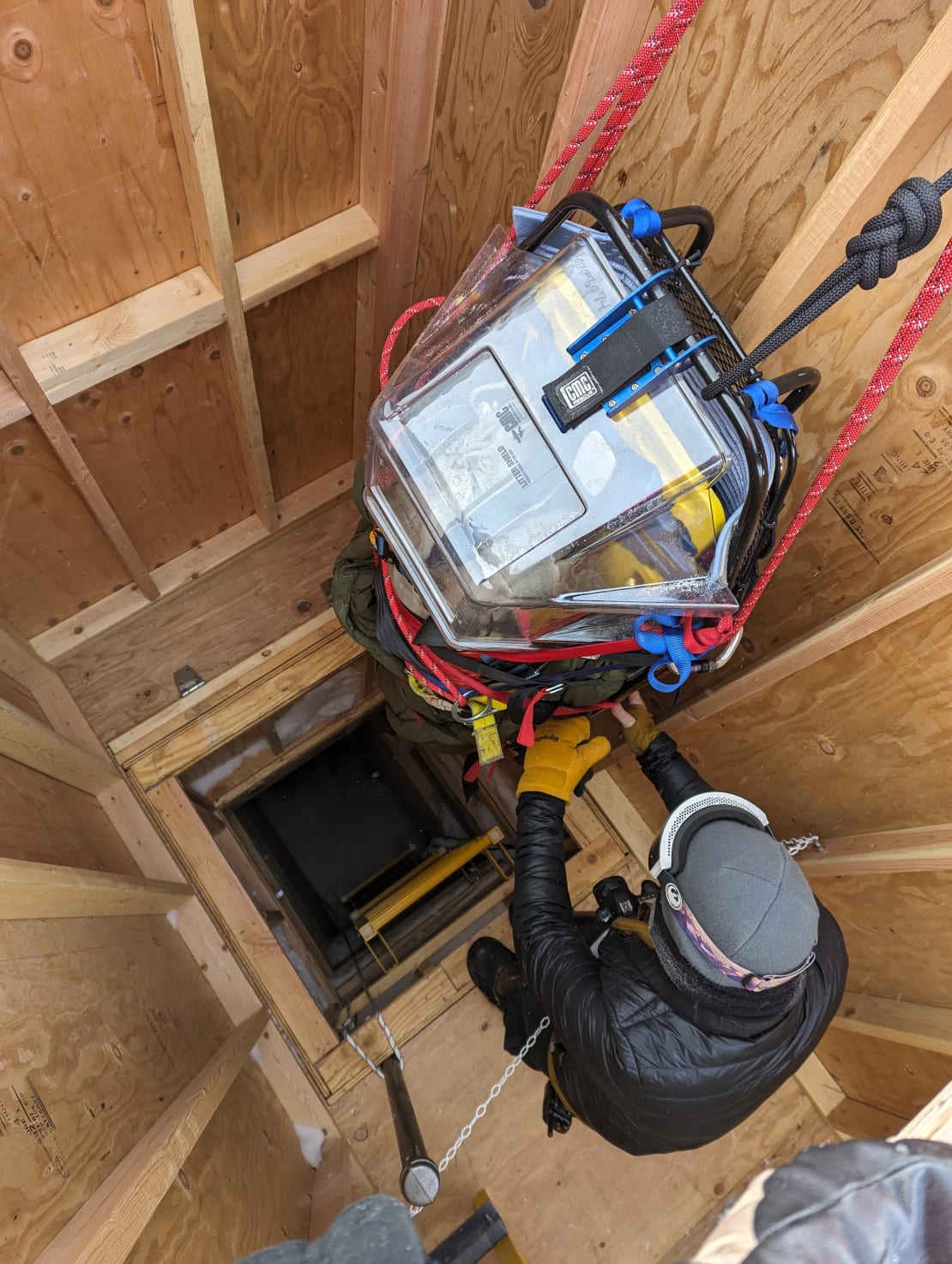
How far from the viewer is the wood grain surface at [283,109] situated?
1556 mm

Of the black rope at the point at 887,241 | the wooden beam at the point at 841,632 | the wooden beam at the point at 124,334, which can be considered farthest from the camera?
the wooden beam at the point at 124,334

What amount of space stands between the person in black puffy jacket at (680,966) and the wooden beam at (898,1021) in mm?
372

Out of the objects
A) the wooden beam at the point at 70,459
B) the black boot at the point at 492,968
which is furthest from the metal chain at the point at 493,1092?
the wooden beam at the point at 70,459

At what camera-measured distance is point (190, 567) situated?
2.83 metres

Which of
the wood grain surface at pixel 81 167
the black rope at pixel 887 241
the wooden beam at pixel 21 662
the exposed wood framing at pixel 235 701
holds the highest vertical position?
the wood grain surface at pixel 81 167

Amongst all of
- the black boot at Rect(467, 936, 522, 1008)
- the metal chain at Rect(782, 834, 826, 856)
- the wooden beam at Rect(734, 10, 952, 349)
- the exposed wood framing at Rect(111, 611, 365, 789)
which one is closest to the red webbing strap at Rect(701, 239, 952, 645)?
the wooden beam at Rect(734, 10, 952, 349)

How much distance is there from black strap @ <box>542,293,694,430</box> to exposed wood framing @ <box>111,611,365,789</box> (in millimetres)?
1773

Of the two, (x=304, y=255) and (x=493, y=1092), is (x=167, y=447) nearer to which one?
(x=304, y=255)

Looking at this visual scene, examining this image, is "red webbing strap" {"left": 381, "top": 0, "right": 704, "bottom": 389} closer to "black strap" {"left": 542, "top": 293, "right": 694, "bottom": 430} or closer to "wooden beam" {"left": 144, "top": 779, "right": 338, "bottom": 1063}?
"black strap" {"left": 542, "top": 293, "right": 694, "bottom": 430}

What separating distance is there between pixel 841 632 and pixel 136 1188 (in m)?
1.76

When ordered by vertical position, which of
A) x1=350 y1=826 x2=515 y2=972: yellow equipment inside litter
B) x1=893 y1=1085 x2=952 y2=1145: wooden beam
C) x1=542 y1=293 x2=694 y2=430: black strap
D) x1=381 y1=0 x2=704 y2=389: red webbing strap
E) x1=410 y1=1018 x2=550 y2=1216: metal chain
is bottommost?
x1=410 y1=1018 x2=550 y2=1216: metal chain

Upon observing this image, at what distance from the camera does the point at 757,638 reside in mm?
2107

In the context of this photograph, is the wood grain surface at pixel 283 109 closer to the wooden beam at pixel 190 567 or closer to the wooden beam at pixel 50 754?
A: the wooden beam at pixel 190 567

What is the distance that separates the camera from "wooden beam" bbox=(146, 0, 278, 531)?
140 centimetres
